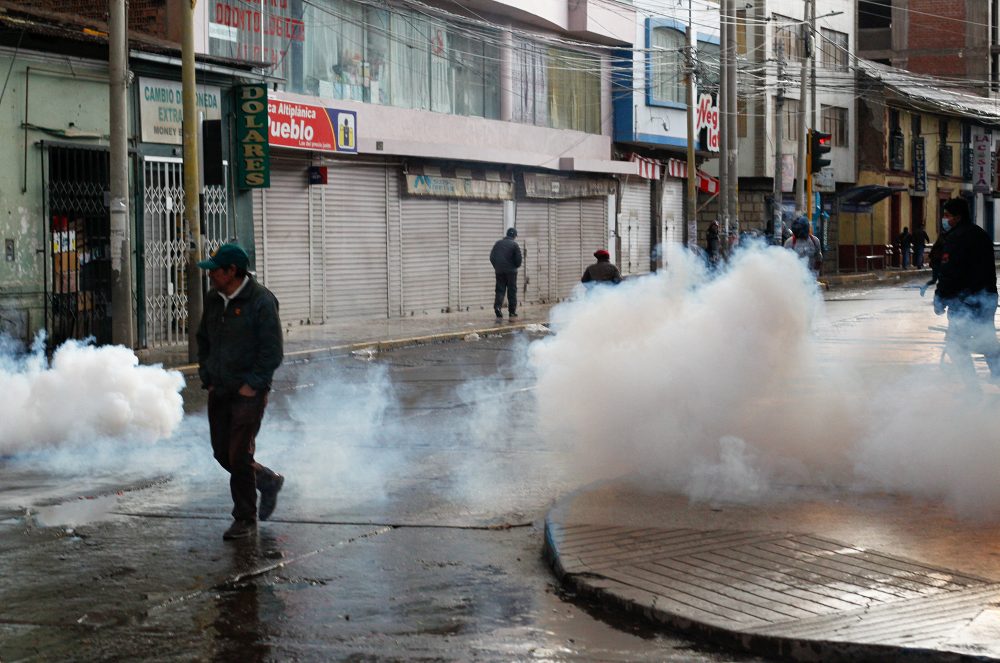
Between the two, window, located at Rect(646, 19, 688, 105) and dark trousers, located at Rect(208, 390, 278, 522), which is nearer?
dark trousers, located at Rect(208, 390, 278, 522)

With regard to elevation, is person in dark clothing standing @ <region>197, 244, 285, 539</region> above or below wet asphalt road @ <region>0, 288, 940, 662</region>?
above

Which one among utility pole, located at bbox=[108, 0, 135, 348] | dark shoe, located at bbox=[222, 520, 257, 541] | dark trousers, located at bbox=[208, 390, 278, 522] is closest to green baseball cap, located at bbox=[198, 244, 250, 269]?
dark trousers, located at bbox=[208, 390, 278, 522]

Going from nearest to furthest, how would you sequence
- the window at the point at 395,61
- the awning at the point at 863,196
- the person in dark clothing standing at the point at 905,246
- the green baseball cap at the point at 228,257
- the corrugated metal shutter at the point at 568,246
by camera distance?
the green baseball cap at the point at 228,257 → the window at the point at 395,61 → the corrugated metal shutter at the point at 568,246 → the awning at the point at 863,196 → the person in dark clothing standing at the point at 905,246

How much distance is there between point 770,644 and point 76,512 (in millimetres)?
4724

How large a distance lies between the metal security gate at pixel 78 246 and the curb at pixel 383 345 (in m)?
2.66

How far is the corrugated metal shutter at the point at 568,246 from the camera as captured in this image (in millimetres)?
34750

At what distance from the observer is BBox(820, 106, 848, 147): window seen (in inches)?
2116

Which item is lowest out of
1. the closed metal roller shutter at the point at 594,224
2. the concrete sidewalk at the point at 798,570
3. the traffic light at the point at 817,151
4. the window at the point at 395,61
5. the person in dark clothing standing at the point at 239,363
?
the concrete sidewalk at the point at 798,570

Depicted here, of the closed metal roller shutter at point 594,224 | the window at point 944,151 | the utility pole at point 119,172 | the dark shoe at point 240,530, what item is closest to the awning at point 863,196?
the window at point 944,151

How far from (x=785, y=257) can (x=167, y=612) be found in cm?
508

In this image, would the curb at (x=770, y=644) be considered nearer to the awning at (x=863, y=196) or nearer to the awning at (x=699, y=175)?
the awning at (x=699, y=175)

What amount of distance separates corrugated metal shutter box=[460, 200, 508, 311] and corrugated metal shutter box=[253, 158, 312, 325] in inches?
219

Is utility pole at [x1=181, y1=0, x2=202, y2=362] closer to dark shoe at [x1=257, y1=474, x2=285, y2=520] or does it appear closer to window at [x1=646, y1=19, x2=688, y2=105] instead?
dark shoe at [x1=257, y1=474, x2=285, y2=520]

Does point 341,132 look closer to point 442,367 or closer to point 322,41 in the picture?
point 322,41
